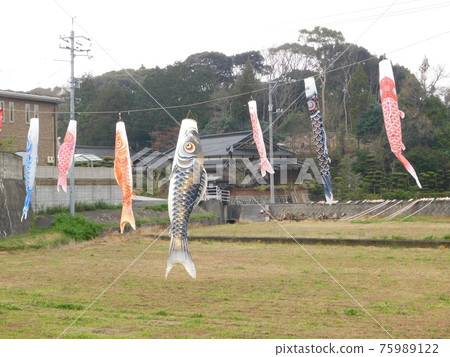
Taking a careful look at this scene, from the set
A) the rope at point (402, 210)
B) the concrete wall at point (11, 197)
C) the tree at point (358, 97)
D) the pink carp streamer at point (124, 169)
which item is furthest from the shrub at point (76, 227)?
the tree at point (358, 97)

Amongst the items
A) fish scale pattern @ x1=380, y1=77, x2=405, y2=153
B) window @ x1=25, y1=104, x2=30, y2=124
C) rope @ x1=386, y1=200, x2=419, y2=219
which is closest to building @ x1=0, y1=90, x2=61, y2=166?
window @ x1=25, y1=104, x2=30, y2=124

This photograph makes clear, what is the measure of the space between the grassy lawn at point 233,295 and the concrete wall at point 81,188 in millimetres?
7865

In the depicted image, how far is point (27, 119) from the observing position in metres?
32.6

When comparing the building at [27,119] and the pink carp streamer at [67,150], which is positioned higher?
the building at [27,119]

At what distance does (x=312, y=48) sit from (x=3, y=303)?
36.0 m

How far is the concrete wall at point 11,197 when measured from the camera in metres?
20.0

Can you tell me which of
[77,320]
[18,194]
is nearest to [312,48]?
[18,194]

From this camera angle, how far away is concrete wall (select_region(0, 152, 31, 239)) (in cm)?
1997

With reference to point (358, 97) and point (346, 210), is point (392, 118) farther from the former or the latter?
point (358, 97)

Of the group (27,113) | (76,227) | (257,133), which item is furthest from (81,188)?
(257,133)

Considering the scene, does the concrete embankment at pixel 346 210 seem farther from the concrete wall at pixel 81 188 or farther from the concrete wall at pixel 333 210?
the concrete wall at pixel 81 188

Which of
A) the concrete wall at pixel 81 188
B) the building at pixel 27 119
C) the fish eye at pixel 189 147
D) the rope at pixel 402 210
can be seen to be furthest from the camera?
the building at pixel 27 119

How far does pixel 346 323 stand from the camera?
826 cm

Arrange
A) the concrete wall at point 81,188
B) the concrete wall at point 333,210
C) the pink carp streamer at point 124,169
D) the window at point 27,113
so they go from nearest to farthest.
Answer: the pink carp streamer at point 124,169
the concrete wall at point 81,188
the concrete wall at point 333,210
the window at point 27,113
